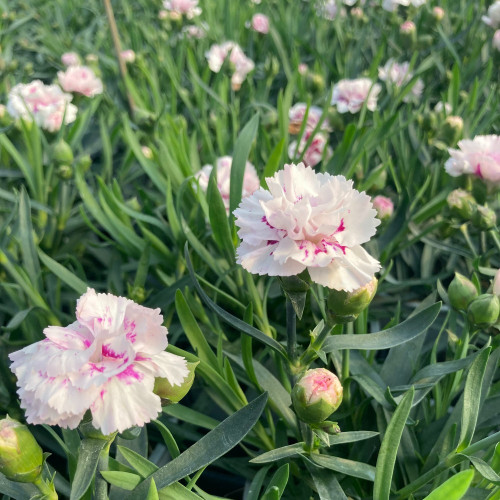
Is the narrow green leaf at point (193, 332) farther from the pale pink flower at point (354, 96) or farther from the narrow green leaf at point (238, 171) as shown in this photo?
the pale pink flower at point (354, 96)

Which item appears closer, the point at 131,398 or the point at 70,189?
the point at 131,398

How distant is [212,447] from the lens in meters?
0.52

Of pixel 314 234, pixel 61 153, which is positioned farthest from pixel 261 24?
pixel 314 234

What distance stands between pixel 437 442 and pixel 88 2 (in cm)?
268

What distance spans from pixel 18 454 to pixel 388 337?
37 centimetres

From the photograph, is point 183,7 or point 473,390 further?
point 183,7

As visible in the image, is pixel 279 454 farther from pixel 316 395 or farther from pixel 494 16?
pixel 494 16

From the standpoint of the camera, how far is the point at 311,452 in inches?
23.3

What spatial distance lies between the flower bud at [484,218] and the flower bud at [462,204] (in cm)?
1

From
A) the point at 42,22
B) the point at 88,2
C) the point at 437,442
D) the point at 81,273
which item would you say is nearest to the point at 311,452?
the point at 437,442

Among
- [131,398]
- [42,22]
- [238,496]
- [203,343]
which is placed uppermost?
[131,398]

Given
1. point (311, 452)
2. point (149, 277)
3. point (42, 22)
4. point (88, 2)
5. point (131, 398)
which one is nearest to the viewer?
point (131, 398)

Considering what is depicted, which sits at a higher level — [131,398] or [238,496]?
[131,398]

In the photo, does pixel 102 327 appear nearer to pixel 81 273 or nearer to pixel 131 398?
pixel 131 398
